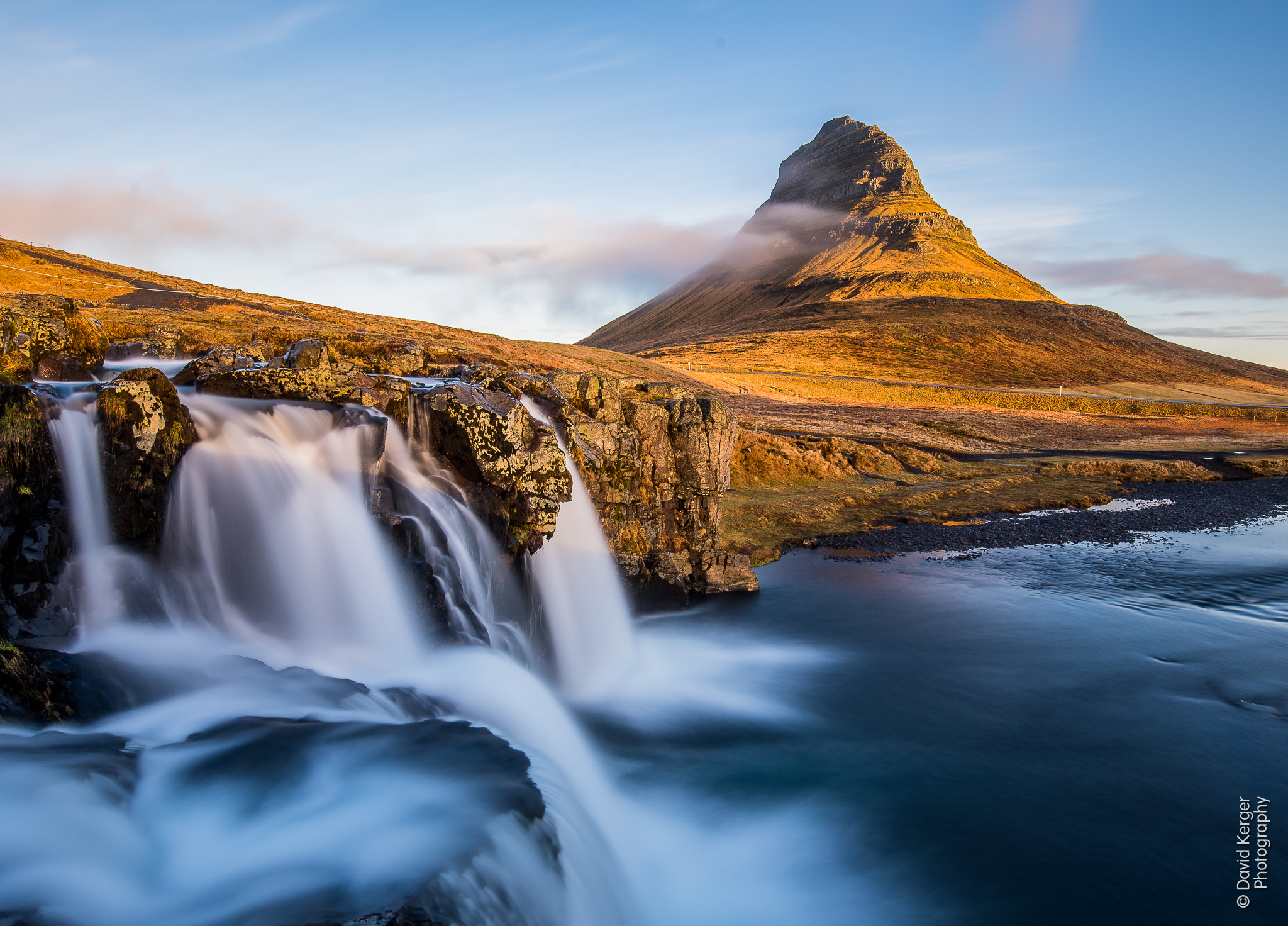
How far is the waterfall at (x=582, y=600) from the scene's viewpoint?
15992 mm

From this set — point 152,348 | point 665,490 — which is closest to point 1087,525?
→ point 665,490

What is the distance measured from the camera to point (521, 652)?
49.9ft

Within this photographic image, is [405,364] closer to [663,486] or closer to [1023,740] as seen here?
[663,486]

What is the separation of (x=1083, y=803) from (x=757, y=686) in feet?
20.4

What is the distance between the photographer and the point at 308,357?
19.7m

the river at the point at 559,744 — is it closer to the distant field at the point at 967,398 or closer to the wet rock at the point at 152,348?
the wet rock at the point at 152,348

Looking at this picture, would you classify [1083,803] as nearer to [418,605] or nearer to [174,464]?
[418,605]

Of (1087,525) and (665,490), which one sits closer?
(665,490)

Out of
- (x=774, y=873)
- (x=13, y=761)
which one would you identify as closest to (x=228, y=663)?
(x=13, y=761)

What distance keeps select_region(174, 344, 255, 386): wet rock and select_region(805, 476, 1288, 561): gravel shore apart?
60.9 feet

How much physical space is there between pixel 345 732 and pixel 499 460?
659cm

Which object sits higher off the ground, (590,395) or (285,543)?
(590,395)

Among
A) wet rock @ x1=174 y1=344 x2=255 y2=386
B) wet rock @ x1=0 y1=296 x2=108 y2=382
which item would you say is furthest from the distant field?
wet rock @ x1=0 y1=296 x2=108 y2=382

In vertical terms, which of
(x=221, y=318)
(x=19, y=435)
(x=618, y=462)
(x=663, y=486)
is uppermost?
(x=221, y=318)
